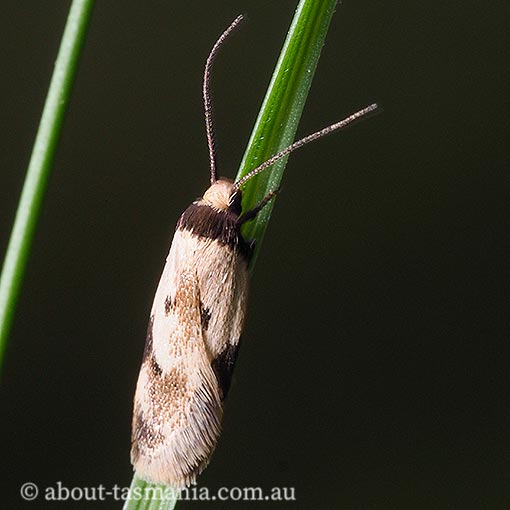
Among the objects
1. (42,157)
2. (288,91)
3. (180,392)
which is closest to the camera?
(42,157)

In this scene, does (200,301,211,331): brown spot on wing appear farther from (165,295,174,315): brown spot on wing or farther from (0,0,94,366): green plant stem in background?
(0,0,94,366): green plant stem in background

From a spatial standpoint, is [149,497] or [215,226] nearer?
[149,497]

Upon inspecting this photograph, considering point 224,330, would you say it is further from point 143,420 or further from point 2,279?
point 2,279

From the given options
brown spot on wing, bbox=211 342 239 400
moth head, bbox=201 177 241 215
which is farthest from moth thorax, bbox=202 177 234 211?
brown spot on wing, bbox=211 342 239 400

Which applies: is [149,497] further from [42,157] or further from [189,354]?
[42,157]

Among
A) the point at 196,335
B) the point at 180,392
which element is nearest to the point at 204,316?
the point at 196,335

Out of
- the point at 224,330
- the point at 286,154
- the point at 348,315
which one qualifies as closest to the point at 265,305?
the point at 348,315
